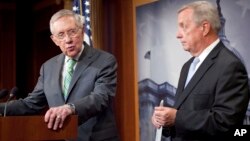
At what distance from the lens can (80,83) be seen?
2246 millimetres

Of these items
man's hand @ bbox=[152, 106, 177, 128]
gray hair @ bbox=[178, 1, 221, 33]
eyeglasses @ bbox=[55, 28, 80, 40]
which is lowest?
man's hand @ bbox=[152, 106, 177, 128]

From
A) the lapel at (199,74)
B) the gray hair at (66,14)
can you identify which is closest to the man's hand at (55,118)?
the lapel at (199,74)

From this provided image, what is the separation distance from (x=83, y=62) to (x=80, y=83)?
0.15 metres


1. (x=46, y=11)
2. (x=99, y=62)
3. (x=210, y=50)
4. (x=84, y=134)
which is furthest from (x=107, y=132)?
(x=46, y=11)

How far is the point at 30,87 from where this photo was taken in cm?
684

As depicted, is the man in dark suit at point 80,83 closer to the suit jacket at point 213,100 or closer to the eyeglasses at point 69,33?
the eyeglasses at point 69,33

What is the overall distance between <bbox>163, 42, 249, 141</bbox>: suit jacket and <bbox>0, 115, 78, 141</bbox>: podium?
1.98 feet

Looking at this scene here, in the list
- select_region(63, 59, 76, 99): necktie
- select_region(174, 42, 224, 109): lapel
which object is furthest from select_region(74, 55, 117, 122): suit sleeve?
select_region(174, 42, 224, 109): lapel

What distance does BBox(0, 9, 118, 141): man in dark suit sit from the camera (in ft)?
7.16

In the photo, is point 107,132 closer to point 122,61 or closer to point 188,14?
point 188,14

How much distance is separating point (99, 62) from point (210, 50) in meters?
0.66

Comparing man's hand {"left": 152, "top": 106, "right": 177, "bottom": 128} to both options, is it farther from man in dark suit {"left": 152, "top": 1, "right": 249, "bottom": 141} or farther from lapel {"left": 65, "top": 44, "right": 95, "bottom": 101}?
lapel {"left": 65, "top": 44, "right": 95, "bottom": 101}

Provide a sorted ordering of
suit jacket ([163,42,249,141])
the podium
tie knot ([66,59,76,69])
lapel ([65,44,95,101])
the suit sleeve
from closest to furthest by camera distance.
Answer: the podium < suit jacket ([163,42,249,141]) < the suit sleeve < lapel ([65,44,95,101]) < tie knot ([66,59,76,69])

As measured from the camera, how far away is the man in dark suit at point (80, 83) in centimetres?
218
